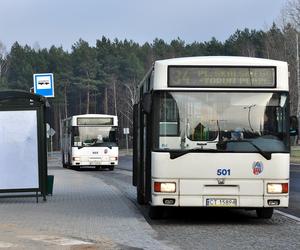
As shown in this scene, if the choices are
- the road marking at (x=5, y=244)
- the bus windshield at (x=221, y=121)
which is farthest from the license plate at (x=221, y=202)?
the road marking at (x=5, y=244)

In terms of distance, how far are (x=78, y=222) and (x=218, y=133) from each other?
3135mm

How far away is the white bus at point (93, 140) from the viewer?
128 ft

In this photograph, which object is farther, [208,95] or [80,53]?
[80,53]

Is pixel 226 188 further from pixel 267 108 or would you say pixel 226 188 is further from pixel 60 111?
pixel 60 111

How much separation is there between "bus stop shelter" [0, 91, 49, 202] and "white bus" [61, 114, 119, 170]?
22255mm

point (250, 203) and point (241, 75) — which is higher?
point (241, 75)

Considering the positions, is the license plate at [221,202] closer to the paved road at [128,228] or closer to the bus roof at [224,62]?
the paved road at [128,228]

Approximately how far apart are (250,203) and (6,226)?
4.41 metres

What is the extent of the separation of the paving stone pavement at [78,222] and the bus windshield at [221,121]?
1.79 m

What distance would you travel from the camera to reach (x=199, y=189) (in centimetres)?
1251

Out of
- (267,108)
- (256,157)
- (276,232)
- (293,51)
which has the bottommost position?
(276,232)

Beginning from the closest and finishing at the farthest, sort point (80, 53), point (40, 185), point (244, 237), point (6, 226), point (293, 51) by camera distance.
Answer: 1. point (244, 237)
2. point (6, 226)
3. point (40, 185)
4. point (293, 51)
5. point (80, 53)

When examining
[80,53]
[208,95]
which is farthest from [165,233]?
[80,53]

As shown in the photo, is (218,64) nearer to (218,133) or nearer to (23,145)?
(218,133)
